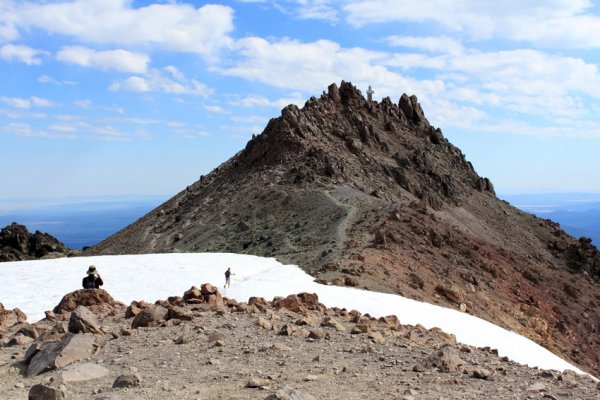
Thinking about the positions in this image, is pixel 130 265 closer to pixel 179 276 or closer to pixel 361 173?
pixel 179 276

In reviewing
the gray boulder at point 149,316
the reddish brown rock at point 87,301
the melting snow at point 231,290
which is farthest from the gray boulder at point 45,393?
the melting snow at point 231,290

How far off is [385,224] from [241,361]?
23.7 m

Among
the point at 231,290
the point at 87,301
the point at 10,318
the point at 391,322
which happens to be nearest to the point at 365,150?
the point at 231,290

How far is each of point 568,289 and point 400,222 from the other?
46.3 feet

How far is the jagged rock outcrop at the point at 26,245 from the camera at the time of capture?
52.2 meters

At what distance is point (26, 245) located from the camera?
53906 mm

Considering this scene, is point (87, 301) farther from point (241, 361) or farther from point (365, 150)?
point (365, 150)

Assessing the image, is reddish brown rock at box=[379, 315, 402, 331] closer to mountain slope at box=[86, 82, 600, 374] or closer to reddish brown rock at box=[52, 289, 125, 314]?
reddish brown rock at box=[52, 289, 125, 314]

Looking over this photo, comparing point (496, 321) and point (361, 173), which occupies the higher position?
point (361, 173)

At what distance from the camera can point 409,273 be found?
28516mm

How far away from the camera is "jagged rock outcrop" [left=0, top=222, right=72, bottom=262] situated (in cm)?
5217

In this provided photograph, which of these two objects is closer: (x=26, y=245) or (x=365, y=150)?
(x=26, y=245)

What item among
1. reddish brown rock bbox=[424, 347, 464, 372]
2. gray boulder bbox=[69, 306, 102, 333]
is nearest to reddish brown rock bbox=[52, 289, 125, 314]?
gray boulder bbox=[69, 306, 102, 333]

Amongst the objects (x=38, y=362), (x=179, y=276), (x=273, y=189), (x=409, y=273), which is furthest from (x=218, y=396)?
(x=273, y=189)
